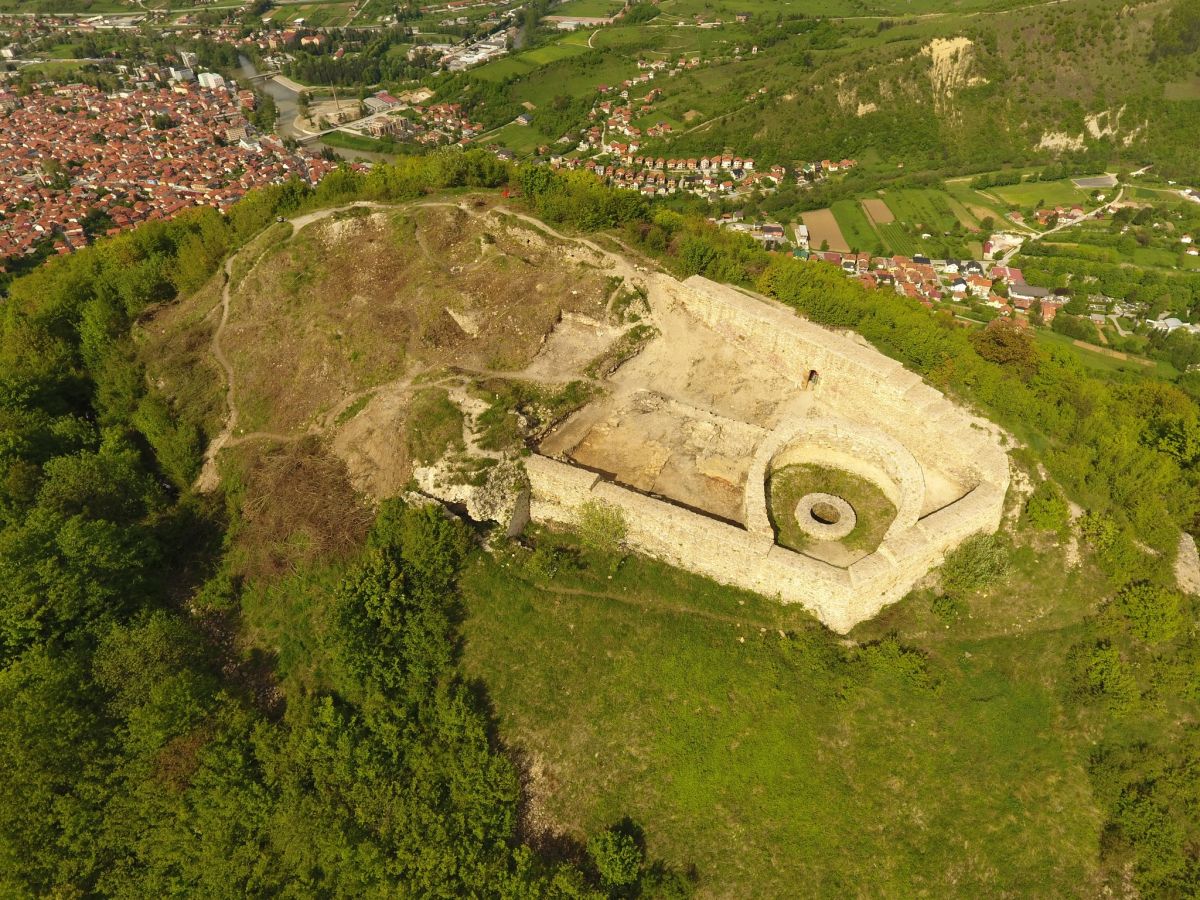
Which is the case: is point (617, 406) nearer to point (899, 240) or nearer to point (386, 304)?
point (386, 304)

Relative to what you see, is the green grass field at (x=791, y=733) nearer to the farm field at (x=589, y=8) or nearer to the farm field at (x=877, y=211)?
the farm field at (x=877, y=211)

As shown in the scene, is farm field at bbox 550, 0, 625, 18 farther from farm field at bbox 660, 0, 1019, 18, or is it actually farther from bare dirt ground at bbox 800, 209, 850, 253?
bare dirt ground at bbox 800, 209, 850, 253

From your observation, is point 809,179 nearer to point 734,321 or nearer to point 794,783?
point 734,321

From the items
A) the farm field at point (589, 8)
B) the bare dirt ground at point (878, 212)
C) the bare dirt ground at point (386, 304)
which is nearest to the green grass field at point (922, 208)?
the bare dirt ground at point (878, 212)

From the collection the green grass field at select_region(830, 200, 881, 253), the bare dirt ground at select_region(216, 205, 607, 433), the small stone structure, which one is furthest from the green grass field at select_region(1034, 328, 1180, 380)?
the bare dirt ground at select_region(216, 205, 607, 433)

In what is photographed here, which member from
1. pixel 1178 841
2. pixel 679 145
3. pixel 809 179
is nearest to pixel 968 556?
pixel 1178 841

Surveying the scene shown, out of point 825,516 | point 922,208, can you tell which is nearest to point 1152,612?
point 825,516
